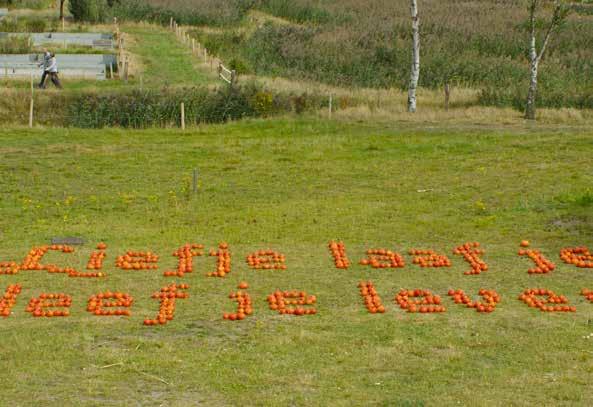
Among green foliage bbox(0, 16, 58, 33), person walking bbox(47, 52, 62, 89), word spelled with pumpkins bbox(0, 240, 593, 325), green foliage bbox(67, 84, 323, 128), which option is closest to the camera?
word spelled with pumpkins bbox(0, 240, 593, 325)

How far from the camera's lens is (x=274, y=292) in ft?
71.9

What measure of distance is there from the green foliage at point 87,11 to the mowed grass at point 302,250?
40.3 metres

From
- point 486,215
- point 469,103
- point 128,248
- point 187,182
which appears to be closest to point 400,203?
point 486,215

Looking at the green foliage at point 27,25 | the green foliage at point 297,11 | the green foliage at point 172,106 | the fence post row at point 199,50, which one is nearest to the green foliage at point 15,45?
the green foliage at point 27,25

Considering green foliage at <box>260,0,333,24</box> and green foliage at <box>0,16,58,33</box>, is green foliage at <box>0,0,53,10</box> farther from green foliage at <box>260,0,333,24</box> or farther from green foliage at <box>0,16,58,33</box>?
green foliage at <box>260,0,333,24</box>

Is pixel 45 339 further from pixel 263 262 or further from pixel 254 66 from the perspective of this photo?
pixel 254 66

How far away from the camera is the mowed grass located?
54.0ft

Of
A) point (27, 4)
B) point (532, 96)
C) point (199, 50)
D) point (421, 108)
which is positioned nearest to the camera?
point (532, 96)

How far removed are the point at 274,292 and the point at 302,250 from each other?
13.3ft

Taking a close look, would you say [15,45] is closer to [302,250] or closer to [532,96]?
[532,96]

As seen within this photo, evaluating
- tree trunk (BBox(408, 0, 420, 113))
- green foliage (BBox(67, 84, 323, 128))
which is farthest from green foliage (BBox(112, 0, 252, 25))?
tree trunk (BBox(408, 0, 420, 113))

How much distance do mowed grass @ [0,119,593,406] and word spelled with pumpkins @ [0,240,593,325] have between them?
0.87 feet

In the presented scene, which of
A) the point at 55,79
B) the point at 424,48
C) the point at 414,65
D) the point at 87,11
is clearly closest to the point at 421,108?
the point at 414,65

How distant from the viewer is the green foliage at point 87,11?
79.1m
